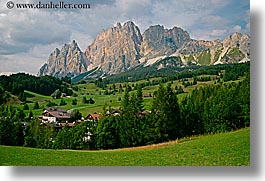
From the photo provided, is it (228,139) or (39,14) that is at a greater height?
(39,14)

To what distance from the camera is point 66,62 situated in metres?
8.69

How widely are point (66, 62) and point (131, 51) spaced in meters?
1.43

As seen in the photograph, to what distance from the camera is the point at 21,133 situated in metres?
8.55

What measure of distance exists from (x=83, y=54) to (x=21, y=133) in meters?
2.04

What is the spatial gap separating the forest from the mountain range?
14.7 inches

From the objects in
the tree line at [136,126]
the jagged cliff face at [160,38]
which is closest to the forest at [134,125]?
the tree line at [136,126]

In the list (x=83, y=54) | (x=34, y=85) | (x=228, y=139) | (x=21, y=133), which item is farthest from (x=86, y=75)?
(x=228, y=139)

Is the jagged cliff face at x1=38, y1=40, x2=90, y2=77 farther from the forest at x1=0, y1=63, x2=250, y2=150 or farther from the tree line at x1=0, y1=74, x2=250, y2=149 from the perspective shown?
the tree line at x1=0, y1=74, x2=250, y2=149

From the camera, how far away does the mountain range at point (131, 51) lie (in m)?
8.53

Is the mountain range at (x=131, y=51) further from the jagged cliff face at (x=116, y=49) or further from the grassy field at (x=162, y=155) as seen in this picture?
the grassy field at (x=162, y=155)

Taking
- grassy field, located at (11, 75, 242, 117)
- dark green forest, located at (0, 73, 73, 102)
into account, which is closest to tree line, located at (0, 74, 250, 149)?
grassy field, located at (11, 75, 242, 117)

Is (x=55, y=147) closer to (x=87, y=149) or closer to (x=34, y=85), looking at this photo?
(x=87, y=149)

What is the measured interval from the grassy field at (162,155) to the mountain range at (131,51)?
5.12ft

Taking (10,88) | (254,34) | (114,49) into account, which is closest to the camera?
(254,34)
